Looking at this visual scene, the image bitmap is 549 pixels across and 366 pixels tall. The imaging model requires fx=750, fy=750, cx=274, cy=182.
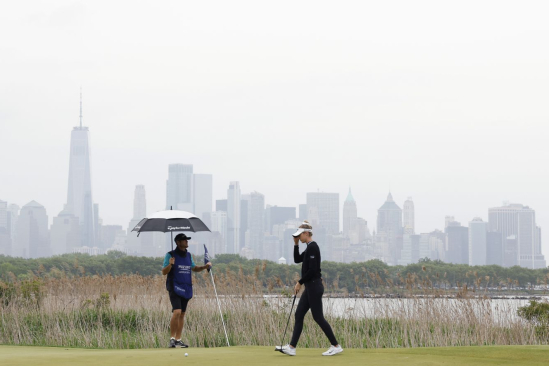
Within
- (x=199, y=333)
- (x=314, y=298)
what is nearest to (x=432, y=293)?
(x=199, y=333)

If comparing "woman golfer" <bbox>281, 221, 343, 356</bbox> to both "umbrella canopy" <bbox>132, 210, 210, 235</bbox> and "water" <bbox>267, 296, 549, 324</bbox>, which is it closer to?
"umbrella canopy" <bbox>132, 210, 210, 235</bbox>

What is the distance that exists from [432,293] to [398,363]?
660cm

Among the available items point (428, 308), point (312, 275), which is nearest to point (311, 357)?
point (312, 275)

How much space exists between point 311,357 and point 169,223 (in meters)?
4.02

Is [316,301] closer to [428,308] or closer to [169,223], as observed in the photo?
[169,223]

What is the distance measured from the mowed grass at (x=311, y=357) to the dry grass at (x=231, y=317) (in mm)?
3576

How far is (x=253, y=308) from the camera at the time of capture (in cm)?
1652

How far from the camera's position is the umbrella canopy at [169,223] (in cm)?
1316

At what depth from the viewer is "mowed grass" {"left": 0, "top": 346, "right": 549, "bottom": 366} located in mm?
9898

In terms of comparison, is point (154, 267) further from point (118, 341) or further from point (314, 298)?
point (314, 298)

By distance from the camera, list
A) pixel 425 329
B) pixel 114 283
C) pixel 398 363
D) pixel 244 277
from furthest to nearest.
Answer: pixel 114 283, pixel 244 277, pixel 425 329, pixel 398 363

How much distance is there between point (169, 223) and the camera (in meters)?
13.3

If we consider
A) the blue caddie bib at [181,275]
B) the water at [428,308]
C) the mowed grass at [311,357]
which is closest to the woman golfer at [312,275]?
the mowed grass at [311,357]

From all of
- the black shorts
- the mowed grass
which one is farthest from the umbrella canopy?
the mowed grass
